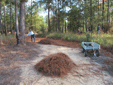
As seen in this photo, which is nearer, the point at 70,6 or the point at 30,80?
the point at 30,80

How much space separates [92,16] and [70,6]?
459 cm

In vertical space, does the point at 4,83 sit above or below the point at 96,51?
below

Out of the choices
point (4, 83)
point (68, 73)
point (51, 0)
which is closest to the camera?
point (4, 83)

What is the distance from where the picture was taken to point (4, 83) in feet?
10.3

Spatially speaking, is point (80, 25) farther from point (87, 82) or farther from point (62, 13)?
point (87, 82)

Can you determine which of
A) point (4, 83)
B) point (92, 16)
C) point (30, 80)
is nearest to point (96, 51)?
point (30, 80)

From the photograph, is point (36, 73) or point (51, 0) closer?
point (36, 73)

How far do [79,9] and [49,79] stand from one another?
1710cm

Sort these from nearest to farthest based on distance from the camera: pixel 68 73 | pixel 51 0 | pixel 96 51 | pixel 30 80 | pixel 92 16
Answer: pixel 30 80 → pixel 68 73 → pixel 96 51 → pixel 92 16 → pixel 51 0

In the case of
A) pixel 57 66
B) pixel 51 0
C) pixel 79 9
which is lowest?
pixel 57 66

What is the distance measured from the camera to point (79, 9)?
59.5 ft

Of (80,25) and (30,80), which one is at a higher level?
(80,25)

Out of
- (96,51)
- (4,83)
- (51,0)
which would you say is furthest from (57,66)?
(51,0)

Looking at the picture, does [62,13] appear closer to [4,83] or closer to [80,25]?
[80,25]
